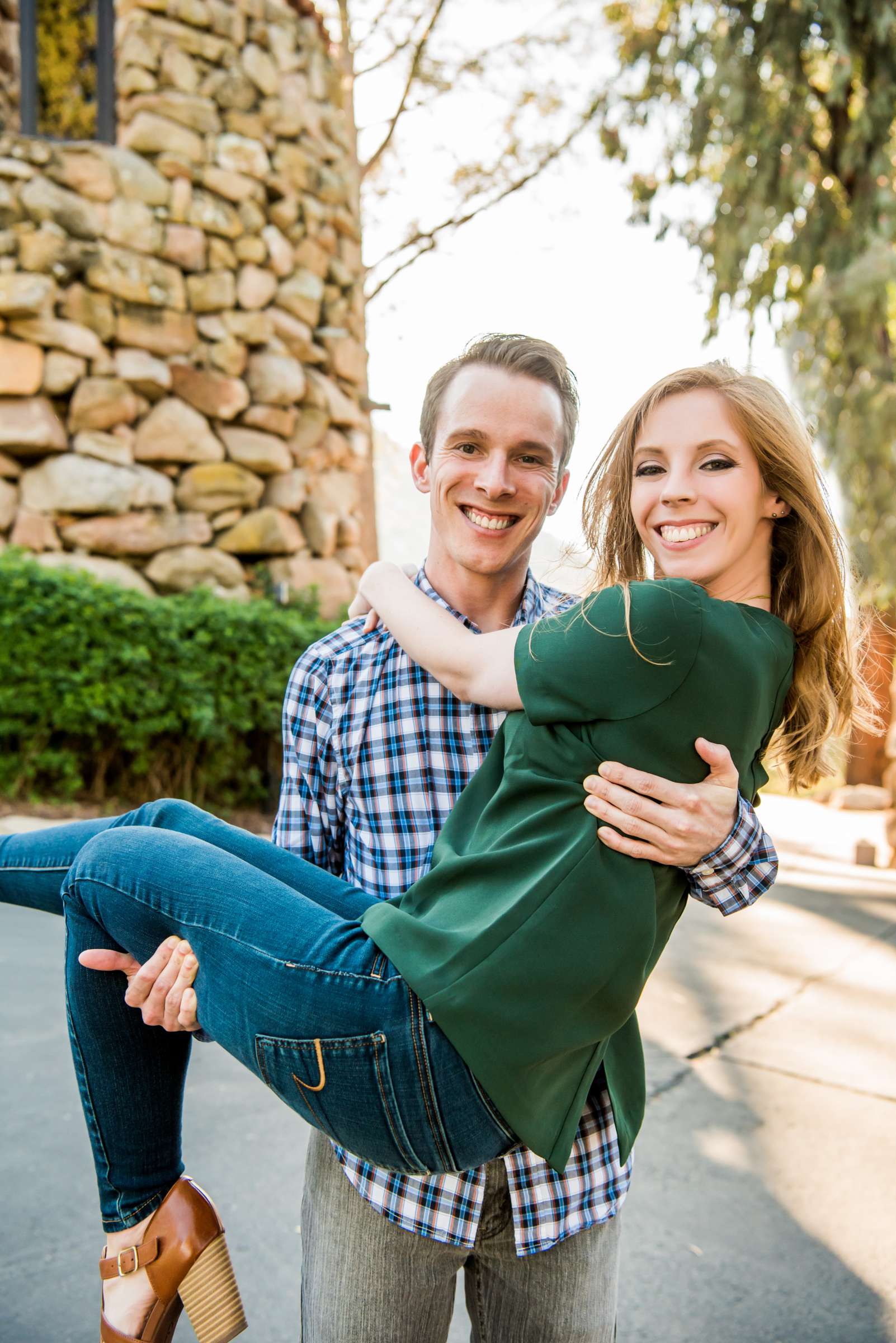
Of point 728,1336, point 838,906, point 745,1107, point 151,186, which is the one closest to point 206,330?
point 151,186

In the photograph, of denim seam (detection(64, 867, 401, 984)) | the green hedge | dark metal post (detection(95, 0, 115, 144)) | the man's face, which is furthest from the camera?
dark metal post (detection(95, 0, 115, 144))

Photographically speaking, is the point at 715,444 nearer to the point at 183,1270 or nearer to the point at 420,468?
the point at 420,468

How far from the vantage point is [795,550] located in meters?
1.76

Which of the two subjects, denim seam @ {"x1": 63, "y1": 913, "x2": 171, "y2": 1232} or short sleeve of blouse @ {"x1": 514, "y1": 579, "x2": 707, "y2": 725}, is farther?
denim seam @ {"x1": 63, "y1": 913, "x2": 171, "y2": 1232}

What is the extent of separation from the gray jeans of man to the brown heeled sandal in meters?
0.15

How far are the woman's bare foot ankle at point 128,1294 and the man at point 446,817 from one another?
0.81ft

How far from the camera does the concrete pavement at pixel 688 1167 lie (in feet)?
8.52

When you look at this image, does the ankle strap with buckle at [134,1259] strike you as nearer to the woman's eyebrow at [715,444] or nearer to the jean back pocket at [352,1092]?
the jean back pocket at [352,1092]

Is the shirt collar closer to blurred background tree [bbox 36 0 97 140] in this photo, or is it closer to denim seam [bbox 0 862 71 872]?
denim seam [bbox 0 862 71 872]

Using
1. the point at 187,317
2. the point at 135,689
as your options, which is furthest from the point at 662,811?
the point at 187,317

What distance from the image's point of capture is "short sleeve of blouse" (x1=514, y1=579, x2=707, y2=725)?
4.70ft

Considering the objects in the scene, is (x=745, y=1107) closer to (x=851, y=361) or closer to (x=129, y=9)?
(x=851, y=361)

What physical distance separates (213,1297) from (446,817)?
33.1 inches

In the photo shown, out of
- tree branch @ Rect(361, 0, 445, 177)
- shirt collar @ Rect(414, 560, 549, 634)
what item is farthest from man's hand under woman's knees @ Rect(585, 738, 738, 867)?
tree branch @ Rect(361, 0, 445, 177)
